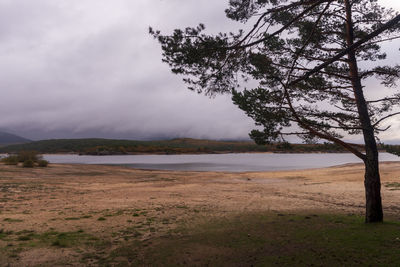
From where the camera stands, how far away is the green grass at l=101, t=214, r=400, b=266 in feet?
21.5

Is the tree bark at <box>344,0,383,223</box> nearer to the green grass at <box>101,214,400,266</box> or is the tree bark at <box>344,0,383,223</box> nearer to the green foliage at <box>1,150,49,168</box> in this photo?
the green grass at <box>101,214,400,266</box>

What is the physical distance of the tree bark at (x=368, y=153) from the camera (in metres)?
8.75

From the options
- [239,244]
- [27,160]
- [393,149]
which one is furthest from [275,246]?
[27,160]

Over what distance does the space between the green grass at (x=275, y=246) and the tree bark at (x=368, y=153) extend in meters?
0.51

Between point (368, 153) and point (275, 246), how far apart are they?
13.4ft

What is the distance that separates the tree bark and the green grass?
Answer: 1.66 feet

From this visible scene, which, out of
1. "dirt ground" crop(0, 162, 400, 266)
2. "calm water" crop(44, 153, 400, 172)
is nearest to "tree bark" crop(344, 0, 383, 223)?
"dirt ground" crop(0, 162, 400, 266)

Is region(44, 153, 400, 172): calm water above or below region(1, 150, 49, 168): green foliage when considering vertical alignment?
below

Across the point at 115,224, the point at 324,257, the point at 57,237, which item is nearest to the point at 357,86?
the point at 324,257

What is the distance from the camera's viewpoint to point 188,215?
11.9m

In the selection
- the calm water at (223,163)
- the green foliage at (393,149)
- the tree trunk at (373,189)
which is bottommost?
the calm water at (223,163)

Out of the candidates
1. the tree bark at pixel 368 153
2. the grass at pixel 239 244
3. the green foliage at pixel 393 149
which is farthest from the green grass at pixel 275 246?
the green foliage at pixel 393 149

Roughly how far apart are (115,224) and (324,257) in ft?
22.0

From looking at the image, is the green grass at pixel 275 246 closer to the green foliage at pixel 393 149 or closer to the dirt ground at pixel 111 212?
the dirt ground at pixel 111 212
